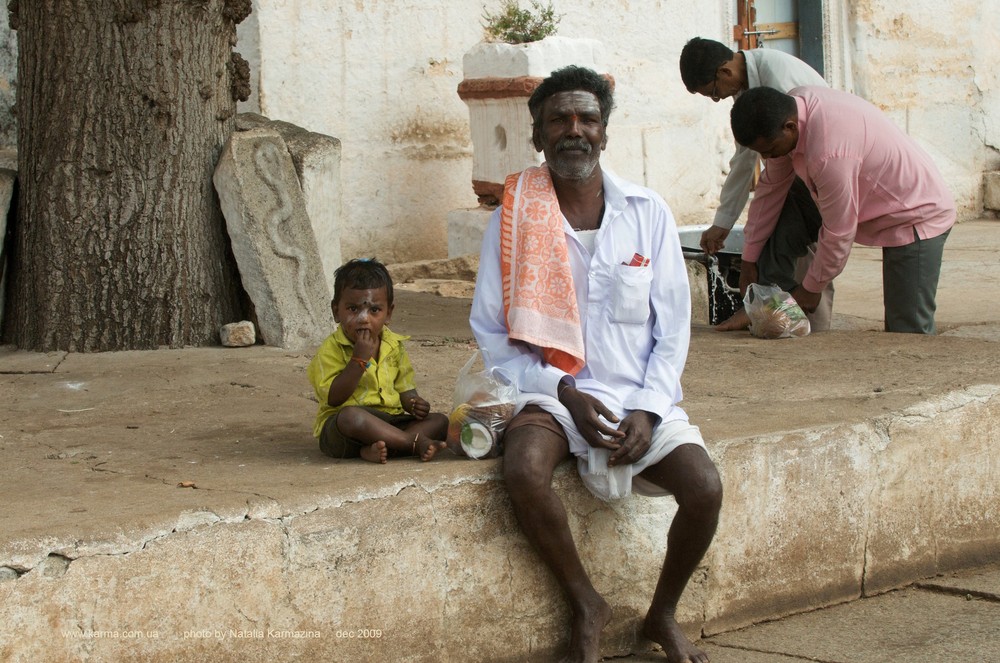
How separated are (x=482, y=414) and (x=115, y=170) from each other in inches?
103

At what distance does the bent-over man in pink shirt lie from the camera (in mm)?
4922

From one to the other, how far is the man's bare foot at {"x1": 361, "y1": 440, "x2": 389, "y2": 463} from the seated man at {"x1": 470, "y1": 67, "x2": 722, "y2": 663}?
324 millimetres

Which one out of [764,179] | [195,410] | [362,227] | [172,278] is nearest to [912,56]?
[362,227]

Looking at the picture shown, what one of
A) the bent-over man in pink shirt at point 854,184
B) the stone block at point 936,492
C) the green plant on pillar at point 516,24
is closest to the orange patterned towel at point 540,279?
the stone block at point 936,492

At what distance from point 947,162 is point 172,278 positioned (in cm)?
822

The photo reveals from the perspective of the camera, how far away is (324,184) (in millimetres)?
5629

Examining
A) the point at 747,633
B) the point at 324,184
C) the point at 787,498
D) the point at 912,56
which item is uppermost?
the point at 912,56

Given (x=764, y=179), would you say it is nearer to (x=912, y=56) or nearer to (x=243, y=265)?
(x=243, y=265)

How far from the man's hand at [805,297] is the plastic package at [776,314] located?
0.03m

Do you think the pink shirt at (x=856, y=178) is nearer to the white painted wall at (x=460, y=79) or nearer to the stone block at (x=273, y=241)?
the stone block at (x=273, y=241)

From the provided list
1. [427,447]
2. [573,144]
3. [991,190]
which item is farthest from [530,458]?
[991,190]

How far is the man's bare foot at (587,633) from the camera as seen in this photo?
10.0 feet

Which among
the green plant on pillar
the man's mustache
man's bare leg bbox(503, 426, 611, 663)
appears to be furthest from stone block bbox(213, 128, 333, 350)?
the green plant on pillar

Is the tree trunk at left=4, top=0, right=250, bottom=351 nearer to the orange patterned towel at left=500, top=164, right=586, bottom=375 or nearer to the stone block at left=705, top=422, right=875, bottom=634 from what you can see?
the orange patterned towel at left=500, top=164, right=586, bottom=375
